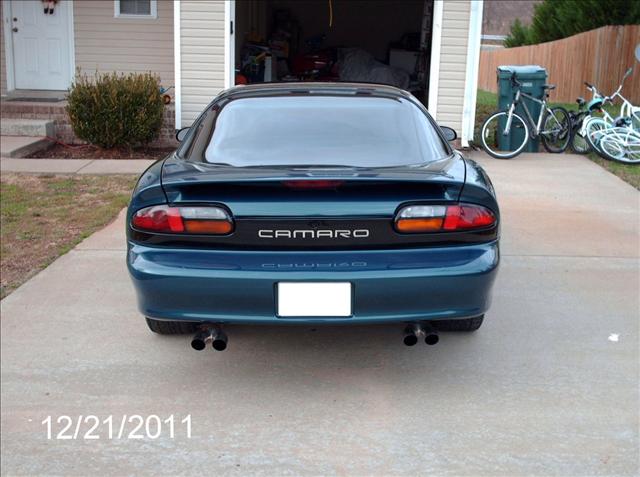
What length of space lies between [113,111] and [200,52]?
1558 mm

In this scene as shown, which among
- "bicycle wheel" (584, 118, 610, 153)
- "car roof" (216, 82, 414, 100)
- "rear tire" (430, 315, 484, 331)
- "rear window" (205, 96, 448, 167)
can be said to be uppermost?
"car roof" (216, 82, 414, 100)

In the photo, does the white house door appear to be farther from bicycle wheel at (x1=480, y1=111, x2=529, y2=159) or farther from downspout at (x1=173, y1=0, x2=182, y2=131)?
bicycle wheel at (x1=480, y1=111, x2=529, y2=159)

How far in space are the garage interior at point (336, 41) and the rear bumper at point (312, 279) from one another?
9.57 m

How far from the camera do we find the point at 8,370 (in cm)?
431

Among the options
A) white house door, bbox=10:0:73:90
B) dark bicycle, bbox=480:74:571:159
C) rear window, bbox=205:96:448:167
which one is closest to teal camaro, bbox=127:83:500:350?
rear window, bbox=205:96:448:167

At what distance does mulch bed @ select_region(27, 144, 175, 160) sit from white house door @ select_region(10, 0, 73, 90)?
2814 mm

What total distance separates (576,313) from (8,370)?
138 inches

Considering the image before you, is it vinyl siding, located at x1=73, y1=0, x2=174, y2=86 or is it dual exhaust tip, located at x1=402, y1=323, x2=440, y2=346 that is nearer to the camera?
dual exhaust tip, located at x1=402, y1=323, x2=440, y2=346

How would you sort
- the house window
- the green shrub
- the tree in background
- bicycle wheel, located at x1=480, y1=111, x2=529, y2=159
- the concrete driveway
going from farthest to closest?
the tree in background → the house window → bicycle wheel, located at x1=480, y1=111, x2=529, y2=159 → the green shrub → the concrete driveway

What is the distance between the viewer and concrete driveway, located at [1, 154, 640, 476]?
11.4 feet

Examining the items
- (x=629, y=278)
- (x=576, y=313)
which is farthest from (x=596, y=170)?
(x=576, y=313)

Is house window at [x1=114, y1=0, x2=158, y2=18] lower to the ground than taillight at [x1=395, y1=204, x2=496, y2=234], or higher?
higher

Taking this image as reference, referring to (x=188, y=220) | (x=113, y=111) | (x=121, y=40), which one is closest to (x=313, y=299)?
(x=188, y=220)

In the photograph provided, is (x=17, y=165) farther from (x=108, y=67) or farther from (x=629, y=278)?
(x=629, y=278)
